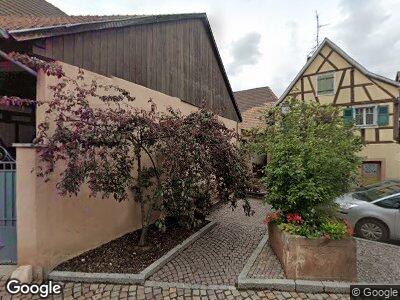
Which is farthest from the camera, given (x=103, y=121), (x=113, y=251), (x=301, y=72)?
(x=301, y=72)

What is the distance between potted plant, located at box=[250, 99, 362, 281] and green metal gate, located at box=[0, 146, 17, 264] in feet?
14.4

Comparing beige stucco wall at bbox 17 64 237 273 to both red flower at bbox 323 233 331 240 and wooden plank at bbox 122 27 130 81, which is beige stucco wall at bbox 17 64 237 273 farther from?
red flower at bbox 323 233 331 240

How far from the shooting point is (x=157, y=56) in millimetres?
7410

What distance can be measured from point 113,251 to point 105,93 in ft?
10.1

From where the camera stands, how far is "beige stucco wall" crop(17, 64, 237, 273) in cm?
418

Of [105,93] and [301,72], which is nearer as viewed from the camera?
[105,93]

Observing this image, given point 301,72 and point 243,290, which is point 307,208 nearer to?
point 243,290

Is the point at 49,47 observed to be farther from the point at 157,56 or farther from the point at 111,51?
the point at 157,56

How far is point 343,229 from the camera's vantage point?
439 centimetres

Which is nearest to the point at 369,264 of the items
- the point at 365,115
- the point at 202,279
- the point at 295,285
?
the point at 295,285

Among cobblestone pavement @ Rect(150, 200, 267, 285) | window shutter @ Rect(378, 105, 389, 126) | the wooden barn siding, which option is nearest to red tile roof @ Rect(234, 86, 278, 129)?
window shutter @ Rect(378, 105, 389, 126)

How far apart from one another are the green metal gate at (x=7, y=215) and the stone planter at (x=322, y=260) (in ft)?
14.5

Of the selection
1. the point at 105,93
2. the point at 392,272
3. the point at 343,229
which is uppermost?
the point at 105,93

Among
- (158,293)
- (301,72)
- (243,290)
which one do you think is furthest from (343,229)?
(301,72)
